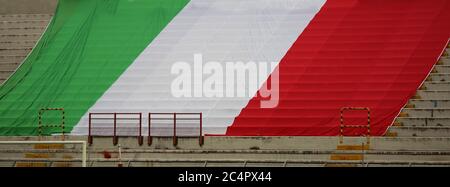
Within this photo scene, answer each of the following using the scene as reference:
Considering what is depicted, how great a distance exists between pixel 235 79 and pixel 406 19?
5.40 meters

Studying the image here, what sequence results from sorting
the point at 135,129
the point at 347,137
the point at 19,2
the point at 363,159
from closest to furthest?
1. the point at 363,159
2. the point at 347,137
3. the point at 135,129
4. the point at 19,2

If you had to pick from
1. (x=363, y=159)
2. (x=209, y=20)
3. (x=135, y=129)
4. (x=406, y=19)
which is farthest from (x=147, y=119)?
(x=406, y=19)

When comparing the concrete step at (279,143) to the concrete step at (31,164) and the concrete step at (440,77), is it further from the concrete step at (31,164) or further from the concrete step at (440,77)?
the concrete step at (440,77)

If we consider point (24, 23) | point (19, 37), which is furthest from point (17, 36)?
point (24, 23)

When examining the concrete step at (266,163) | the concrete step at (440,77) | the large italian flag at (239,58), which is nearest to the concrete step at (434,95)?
the large italian flag at (239,58)

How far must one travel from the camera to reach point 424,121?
64.0ft

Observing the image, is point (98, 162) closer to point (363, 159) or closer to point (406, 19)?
point (363, 159)

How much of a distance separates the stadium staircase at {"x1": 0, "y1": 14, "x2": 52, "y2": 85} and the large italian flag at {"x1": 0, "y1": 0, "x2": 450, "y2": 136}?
73 centimetres

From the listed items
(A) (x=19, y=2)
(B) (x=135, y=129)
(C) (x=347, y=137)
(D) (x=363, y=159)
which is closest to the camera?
(D) (x=363, y=159)

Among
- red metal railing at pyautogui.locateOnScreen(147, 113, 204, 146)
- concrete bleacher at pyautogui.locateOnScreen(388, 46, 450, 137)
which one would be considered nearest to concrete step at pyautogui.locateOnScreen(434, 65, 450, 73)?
concrete bleacher at pyautogui.locateOnScreen(388, 46, 450, 137)

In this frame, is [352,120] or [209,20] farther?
[209,20]

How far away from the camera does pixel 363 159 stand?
57.8 feet

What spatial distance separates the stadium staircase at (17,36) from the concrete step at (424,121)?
12.0 metres

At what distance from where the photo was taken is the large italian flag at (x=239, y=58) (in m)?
20.7
